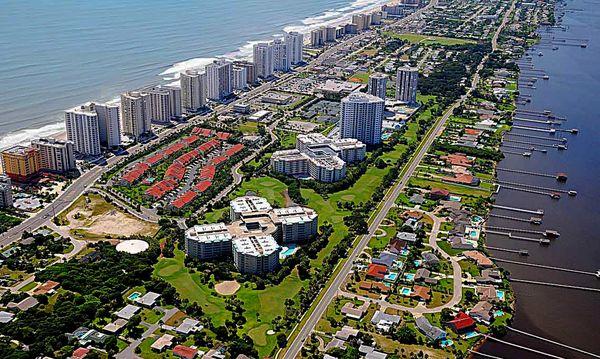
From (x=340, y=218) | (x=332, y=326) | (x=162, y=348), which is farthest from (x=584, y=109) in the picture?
(x=162, y=348)

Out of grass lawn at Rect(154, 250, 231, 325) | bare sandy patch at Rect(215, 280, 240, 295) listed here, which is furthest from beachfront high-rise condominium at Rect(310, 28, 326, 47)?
bare sandy patch at Rect(215, 280, 240, 295)

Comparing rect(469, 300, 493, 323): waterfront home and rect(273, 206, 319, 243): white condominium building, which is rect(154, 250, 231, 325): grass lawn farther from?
rect(469, 300, 493, 323): waterfront home

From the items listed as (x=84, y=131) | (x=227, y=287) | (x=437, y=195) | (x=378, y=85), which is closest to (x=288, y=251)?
(x=227, y=287)

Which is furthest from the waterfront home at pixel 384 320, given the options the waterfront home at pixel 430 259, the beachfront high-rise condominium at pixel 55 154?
the beachfront high-rise condominium at pixel 55 154

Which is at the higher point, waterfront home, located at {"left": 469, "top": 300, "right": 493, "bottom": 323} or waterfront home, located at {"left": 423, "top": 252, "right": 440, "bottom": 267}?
waterfront home, located at {"left": 423, "top": 252, "right": 440, "bottom": 267}

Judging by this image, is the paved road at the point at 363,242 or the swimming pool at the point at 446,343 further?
the paved road at the point at 363,242

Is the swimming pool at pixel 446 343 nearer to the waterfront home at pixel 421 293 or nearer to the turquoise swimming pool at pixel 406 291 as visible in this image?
the waterfront home at pixel 421 293

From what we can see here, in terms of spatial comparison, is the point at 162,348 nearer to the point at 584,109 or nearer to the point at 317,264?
the point at 317,264
